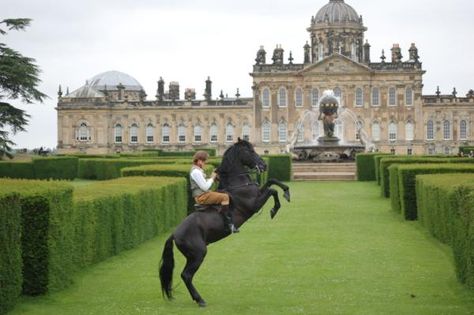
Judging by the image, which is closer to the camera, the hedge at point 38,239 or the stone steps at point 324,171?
the hedge at point 38,239

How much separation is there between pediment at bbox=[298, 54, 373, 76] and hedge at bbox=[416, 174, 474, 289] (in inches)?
2162

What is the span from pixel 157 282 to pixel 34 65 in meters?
28.6

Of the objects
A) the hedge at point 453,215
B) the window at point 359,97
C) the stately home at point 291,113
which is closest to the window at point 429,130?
the stately home at point 291,113

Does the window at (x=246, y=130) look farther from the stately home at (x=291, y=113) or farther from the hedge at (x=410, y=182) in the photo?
the hedge at (x=410, y=182)

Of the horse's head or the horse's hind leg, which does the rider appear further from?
the horse's hind leg

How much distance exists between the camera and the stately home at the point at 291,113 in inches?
2820

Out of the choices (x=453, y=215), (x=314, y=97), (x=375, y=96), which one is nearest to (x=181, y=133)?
(x=314, y=97)

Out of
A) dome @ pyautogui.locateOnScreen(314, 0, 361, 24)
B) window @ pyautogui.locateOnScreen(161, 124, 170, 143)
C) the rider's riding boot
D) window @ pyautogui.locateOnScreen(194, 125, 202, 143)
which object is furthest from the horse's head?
dome @ pyautogui.locateOnScreen(314, 0, 361, 24)

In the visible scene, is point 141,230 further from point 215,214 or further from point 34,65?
point 34,65

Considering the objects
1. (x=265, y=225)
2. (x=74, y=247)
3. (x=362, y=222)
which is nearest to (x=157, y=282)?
(x=74, y=247)

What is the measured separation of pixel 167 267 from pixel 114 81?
83.8m

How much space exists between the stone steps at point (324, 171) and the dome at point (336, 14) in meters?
45.1

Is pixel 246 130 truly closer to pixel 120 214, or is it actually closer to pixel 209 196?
pixel 120 214

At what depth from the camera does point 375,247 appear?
14703 millimetres
